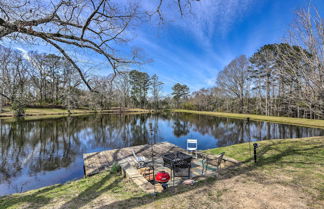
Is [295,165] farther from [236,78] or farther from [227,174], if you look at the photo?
[236,78]

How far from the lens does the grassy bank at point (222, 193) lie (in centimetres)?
282

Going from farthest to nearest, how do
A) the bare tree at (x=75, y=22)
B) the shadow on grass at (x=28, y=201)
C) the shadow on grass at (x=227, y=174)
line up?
the shadow on grass at (x=28, y=201) < the shadow on grass at (x=227, y=174) < the bare tree at (x=75, y=22)

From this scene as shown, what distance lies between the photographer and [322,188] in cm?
323

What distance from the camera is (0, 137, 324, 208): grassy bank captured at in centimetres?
282

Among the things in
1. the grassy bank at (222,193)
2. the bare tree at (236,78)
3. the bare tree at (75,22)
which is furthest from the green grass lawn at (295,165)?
the bare tree at (236,78)

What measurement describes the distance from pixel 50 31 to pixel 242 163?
6402 millimetres

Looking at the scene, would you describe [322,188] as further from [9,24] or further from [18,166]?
[18,166]

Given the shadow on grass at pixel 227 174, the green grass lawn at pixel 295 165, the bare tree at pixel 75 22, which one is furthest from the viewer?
the green grass lawn at pixel 295 165

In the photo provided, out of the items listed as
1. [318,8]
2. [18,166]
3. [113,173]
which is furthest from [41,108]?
[318,8]

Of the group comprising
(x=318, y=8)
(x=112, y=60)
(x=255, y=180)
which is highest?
(x=318, y=8)

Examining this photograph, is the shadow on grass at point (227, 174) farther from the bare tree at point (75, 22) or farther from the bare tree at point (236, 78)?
the bare tree at point (236, 78)

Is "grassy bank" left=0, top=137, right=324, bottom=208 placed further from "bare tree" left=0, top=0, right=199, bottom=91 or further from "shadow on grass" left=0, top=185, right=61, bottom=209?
"bare tree" left=0, top=0, right=199, bottom=91

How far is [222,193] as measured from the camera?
318cm

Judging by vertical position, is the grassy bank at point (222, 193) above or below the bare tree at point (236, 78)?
below
